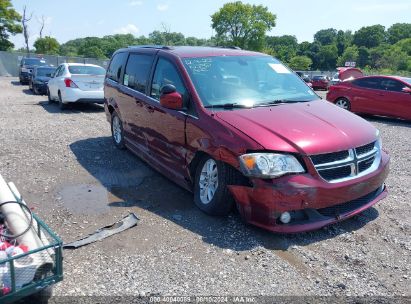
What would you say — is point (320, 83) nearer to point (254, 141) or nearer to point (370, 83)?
point (370, 83)

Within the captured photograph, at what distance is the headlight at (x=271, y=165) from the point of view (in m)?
3.71

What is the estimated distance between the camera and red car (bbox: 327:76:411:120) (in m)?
12.2

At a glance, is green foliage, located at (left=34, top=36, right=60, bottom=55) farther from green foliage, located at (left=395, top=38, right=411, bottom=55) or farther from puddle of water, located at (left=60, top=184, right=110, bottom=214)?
green foliage, located at (left=395, top=38, right=411, bottom=55)

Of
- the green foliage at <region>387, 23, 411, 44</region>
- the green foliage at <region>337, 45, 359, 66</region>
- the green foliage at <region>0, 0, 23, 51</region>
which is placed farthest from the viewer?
the green foliage at <region>387, 23, 411, 44</region>

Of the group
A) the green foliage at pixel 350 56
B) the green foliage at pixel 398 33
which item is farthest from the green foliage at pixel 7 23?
the green foliage at pixel 398 33

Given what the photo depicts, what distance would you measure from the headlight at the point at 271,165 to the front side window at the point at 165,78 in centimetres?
146

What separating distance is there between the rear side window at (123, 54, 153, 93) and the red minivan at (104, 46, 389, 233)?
4 centimetres

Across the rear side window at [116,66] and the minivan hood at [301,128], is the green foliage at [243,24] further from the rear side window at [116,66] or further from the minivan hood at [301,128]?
the minivan hood at [301,128]

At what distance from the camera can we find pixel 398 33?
126 m

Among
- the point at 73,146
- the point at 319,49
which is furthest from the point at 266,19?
the point at 73,146

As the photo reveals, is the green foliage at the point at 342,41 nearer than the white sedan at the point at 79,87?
No

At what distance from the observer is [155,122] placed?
5418 mm

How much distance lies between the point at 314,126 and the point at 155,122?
2227 mm

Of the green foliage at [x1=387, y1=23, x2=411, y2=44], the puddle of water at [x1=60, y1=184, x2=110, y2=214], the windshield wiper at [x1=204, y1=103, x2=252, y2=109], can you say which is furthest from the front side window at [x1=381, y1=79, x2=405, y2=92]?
the green foliage at [x1=387, y1=23, x2=411, y2=44]
